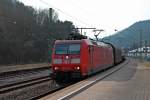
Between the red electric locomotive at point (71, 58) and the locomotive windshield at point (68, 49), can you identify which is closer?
the red electric locomotive at point (71, 58)

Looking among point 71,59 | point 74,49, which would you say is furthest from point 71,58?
point 74,49

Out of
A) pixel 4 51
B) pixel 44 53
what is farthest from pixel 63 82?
pixel 44 53

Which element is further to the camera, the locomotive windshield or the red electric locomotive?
the locomotive windshield

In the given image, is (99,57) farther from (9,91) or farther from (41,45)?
(41,45)

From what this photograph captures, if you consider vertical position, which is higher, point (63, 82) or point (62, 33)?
point (62, 33)

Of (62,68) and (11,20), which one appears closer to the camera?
(62,68)

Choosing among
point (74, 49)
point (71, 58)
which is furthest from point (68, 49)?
point (71, 58)

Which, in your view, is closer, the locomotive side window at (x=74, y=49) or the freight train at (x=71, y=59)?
the freight train at (x=71, y=59)

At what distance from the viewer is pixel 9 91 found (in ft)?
65.4

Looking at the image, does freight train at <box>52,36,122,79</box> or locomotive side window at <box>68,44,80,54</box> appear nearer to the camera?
freight train at <box>52,36,122,79</box>

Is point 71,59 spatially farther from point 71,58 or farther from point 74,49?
point 74,49

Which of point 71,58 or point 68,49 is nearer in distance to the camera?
point 71,58

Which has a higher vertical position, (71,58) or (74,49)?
(74,49)

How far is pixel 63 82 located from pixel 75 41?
278 centimetres
